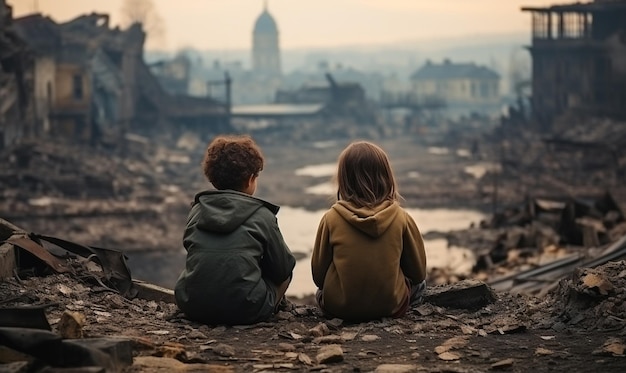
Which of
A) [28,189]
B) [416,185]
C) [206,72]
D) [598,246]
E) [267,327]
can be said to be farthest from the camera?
[206,72]

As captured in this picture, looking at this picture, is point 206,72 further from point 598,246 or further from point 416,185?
point 598,246

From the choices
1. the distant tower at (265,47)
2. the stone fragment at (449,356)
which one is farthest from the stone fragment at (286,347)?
the distant tower at (265,47)

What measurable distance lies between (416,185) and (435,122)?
156 ft

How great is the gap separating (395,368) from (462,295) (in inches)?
68.5

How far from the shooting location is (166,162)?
38688mm

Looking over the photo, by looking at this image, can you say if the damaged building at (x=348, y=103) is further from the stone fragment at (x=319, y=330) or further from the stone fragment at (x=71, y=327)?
the stone fragment at (x=71, y=327)

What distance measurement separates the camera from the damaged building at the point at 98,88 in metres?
39.0

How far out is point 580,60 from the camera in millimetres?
47094

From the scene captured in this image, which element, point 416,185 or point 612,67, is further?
point 612,67

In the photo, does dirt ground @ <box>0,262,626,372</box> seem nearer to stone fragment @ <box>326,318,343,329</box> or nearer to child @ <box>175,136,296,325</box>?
stone fragment @ <box>326,318,343,329</box>

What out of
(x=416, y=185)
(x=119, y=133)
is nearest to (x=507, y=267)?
(x=416, y=185)

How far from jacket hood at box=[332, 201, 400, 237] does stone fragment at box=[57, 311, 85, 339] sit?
5.36 ft

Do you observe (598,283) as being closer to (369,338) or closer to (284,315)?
(369,338)

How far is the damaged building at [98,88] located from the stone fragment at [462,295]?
103 ft
